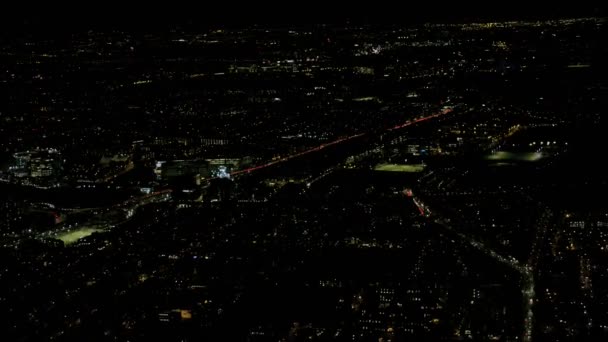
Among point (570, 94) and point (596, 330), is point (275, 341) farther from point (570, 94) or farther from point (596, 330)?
point (570, 94)

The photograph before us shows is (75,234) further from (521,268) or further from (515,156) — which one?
(515,156)

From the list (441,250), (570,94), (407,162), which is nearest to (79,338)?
(441,250)

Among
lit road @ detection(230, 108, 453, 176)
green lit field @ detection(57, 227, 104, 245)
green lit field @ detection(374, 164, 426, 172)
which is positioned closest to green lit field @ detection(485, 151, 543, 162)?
green lit field @ detection(374, 164, 426, 172)

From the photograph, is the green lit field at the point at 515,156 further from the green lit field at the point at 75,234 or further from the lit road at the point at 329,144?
the green lit field at the point at 75,234

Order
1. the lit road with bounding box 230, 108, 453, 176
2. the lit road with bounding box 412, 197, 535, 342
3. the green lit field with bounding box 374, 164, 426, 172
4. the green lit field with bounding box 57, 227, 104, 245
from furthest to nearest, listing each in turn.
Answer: the lit road with bounding box 230, 108, 453, 176, the green lit field with bounding box 374, 164, 426, 172, the green lit field with bounding box 57, 227, 104, 245, the lit road with bounding box 412, 197, 535, 342

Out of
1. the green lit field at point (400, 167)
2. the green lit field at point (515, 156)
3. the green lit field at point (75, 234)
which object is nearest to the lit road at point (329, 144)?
the green lit field at point (400, 167)

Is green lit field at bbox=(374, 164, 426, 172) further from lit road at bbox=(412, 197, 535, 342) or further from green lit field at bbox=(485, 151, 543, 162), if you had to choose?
lit road at bbox=(412, 197, 535, 342)

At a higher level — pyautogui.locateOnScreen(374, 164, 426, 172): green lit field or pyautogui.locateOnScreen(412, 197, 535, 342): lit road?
pyautogui.locateOnScreen(412, 197, 535, 342): lit road

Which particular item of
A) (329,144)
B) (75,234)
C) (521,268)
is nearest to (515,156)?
(329,144)
